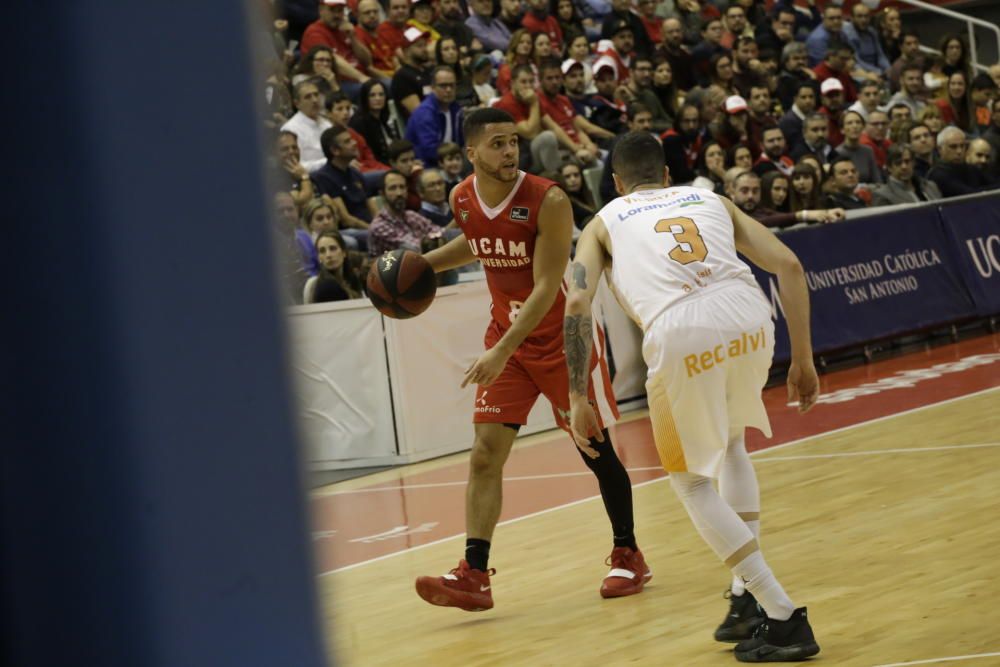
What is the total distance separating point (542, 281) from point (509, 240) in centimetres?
28

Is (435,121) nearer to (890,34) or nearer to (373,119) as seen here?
(373,119)

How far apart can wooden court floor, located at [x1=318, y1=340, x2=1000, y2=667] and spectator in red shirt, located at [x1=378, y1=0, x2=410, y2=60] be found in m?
7.94

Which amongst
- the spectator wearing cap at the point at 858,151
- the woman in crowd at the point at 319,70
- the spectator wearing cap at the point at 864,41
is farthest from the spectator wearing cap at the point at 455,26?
the spectator wearing cap at the point at 864,41

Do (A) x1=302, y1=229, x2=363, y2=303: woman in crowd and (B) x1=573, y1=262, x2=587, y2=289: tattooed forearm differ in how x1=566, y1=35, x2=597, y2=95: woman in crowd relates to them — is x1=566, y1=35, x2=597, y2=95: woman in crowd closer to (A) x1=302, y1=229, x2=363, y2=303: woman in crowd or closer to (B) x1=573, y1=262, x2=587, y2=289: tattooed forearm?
(A) x1=302, y1=229, x2=363, y2=303: woman in crowd

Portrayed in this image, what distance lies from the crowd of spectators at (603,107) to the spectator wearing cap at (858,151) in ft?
0.06

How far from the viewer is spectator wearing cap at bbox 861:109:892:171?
691 inches

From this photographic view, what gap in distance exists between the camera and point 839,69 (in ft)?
64.1

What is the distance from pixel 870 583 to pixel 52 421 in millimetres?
4988

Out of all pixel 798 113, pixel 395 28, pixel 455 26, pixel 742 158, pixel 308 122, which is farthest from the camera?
pixel 798 113

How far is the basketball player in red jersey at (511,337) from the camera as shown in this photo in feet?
19.0

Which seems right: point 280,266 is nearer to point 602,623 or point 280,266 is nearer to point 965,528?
point 602,623

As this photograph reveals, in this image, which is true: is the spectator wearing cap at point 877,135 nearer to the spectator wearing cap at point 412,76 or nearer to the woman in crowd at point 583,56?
the woman in crowd at point 583,56

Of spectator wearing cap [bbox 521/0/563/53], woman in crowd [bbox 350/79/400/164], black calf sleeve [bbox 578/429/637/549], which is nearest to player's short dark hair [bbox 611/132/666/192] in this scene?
black calf sleeve [bbox 578/429/637/549]

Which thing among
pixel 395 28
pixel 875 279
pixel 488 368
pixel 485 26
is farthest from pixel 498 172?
pixel 485 26
